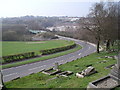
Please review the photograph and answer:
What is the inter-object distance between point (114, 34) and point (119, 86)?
17.7 m

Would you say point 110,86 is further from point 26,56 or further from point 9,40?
point 9,40

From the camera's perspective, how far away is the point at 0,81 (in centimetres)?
1079

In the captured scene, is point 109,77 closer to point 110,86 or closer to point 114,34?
point 110,86

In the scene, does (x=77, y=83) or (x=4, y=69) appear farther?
(x=4, y=69)

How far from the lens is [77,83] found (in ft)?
31.9

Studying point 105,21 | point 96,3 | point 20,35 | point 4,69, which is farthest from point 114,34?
point 20,35

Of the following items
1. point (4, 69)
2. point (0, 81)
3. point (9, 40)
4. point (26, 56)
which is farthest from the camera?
point (9, 40)

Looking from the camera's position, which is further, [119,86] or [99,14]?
[99,14]

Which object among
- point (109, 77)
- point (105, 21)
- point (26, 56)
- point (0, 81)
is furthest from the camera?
point (26, 56)

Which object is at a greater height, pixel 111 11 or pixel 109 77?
pixel 111 11

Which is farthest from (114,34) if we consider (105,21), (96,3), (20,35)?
(20,35)

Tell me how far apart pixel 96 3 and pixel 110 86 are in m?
19.7

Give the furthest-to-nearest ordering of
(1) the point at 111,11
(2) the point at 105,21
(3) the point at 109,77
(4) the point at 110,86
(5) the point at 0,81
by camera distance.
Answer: (1) the point at 111,11 → (2) the point at 105,21 → (5) the point at 0,81 → (3) the point at 109,77 → (4) the point at 110,86

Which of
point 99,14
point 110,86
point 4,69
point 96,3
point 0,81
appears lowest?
point 4,69
